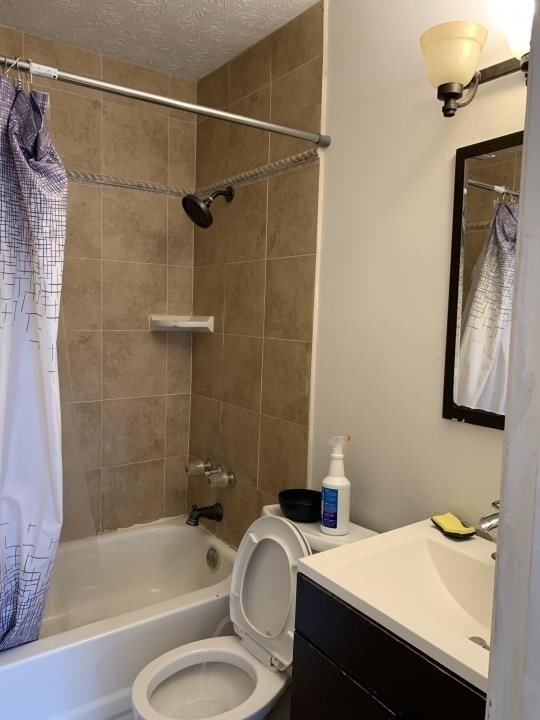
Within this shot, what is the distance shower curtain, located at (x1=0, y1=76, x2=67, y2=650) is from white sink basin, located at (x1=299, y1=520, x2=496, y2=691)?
0.80 m

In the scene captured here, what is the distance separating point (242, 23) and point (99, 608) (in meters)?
2.14

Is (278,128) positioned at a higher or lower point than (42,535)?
higher

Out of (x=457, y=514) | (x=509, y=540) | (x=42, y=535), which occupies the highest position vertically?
(x=509, y=540)

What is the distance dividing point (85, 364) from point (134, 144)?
102 centimetres

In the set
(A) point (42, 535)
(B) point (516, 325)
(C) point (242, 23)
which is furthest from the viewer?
(C) point (242, 23)

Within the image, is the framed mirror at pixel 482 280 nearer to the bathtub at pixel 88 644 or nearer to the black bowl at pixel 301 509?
the black bowl at pixel 301 509

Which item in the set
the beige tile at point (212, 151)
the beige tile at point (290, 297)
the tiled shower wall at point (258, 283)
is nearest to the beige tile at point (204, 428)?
the tiled shower wall at point (258, 283)

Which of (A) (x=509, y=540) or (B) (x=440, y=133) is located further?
(B) (x=440, y=133)

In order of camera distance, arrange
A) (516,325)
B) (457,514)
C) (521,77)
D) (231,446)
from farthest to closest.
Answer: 1. (231,446)
2. (457,514)
3. (521,77)
4. (516,325)

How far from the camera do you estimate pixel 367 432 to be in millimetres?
1692

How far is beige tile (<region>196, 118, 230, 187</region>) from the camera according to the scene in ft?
7.79

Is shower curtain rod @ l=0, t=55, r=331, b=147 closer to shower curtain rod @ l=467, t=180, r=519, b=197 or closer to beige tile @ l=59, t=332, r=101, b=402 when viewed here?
shower curtain rod @ l=467, t=180, r=519, b=197

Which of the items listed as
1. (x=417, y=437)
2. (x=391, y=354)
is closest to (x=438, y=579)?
(x=417, y=437)

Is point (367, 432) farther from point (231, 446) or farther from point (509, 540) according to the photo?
point (509, 540)
